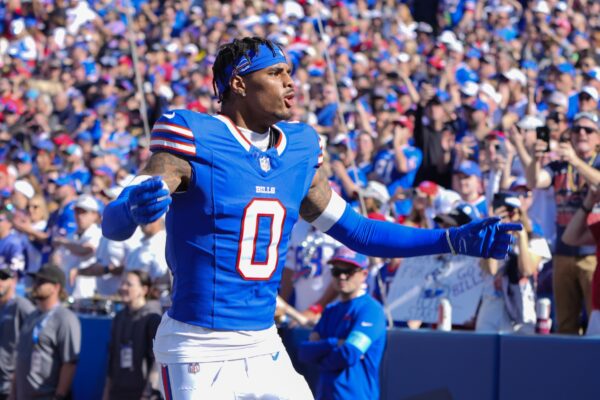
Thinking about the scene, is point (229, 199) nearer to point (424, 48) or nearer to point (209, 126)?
point (209, 126)

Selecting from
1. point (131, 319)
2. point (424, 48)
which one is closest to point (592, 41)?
point (424, 48)

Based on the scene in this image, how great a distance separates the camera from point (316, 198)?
4996 mm

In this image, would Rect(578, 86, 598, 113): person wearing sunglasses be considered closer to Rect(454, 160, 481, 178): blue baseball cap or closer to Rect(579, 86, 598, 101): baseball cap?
Rect(579, 86, 598, 101): baseball cap

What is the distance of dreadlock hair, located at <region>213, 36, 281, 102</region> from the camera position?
4738 millimetres

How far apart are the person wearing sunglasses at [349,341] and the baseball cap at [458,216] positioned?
708 mm

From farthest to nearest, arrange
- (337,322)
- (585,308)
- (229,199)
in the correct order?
(585,308) → (337,322) → (229,199)

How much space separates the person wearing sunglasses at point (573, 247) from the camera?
25.6ft

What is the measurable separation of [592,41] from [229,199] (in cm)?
1014

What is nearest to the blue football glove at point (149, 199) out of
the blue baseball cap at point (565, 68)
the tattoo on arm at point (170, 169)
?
the tattoo on arm at point (170, 169)

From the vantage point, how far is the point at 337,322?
7.29 m

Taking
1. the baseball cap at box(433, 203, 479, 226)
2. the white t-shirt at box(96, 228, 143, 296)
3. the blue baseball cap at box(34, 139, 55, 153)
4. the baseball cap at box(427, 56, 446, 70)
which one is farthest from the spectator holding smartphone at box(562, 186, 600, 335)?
the blue baseball cap at box(34, 139, 55, 153)

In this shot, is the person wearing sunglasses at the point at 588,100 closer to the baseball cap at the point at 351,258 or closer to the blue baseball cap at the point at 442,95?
the blue baseball cap at the point at 442,95

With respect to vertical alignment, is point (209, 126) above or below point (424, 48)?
below

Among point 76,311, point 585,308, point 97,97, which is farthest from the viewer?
point 97,97
